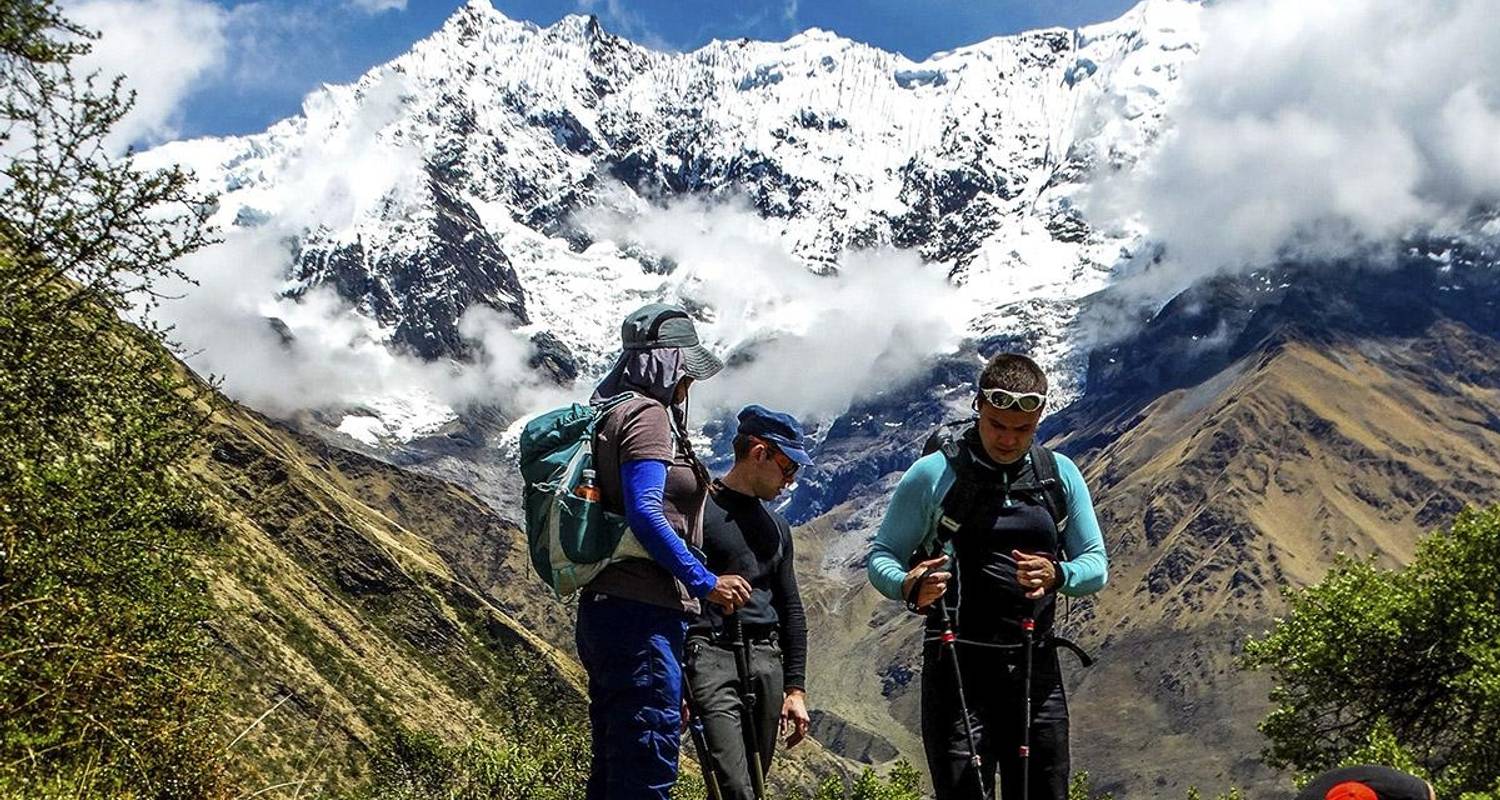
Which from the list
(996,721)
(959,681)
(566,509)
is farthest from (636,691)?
(996,721)

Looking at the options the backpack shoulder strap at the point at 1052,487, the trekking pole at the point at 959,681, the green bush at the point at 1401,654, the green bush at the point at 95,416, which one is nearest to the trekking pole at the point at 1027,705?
the trekking pole at the point at 959,681

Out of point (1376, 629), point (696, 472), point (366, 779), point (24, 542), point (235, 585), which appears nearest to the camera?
point (696, 472)

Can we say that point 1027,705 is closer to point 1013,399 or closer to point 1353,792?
point 1013,399

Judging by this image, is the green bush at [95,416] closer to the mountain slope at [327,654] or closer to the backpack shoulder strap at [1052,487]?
the backpack shoulder strap at [1052,487]

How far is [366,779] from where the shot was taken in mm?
116375

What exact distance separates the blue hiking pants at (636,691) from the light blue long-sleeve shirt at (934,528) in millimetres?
1496

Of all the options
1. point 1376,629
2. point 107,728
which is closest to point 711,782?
point 107,728

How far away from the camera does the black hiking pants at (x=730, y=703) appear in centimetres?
921

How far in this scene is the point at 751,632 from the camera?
1002cm

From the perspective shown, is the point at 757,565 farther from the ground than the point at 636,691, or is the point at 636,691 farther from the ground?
the point at 757,565

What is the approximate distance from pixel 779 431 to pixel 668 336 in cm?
136

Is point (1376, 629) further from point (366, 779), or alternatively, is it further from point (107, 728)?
point (366, 779)

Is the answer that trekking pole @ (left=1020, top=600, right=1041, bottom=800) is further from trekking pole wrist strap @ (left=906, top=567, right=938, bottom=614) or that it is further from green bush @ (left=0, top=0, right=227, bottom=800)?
green bush @ (left=0, top=0, right=227, bottom=800)

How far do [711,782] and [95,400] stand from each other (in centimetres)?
1176
